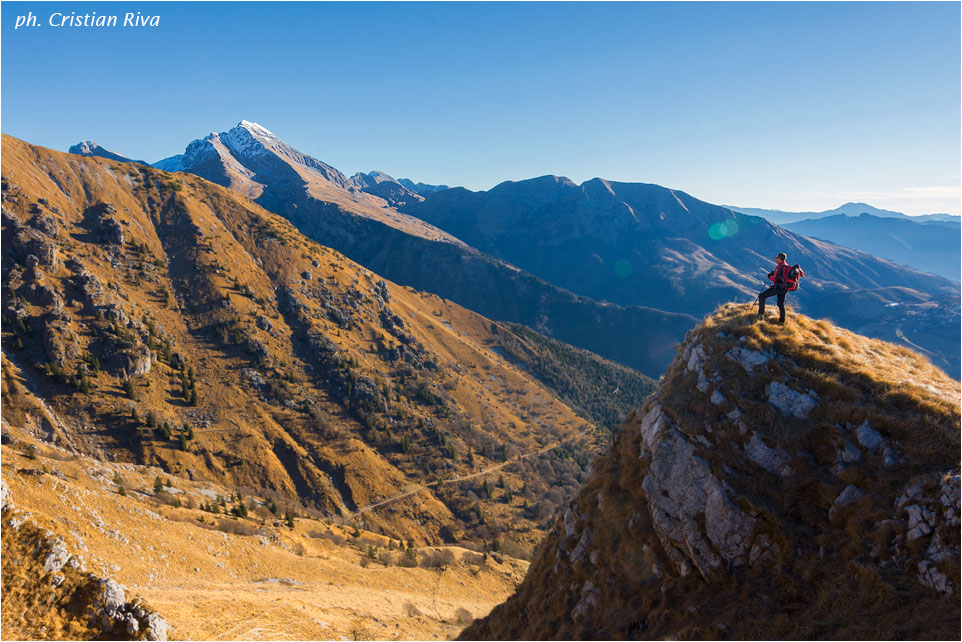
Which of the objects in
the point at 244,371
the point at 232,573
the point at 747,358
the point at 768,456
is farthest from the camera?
the point at 244,371

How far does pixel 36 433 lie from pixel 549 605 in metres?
111

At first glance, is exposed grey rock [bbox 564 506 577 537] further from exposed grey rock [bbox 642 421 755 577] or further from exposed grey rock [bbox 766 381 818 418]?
exposed grey rock [bbox 766 381 818 418]

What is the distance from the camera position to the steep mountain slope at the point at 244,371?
105m

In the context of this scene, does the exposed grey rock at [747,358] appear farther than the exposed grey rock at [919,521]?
Yes

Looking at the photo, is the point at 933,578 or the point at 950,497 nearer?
the point at 933,578

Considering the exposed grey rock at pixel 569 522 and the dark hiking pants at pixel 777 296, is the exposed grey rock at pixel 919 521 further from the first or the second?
the exposed grey rock at pixel 569 522

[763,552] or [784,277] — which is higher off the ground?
[784,277]

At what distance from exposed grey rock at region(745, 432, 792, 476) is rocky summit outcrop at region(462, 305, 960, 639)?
0.06 m

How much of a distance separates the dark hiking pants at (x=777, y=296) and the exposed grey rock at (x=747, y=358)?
379 centimetres

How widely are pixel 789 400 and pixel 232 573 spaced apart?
49.0m

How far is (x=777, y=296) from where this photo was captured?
86.1 feet

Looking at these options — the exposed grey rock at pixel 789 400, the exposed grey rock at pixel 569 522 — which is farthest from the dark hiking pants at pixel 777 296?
the exposed grey rock at pixel 569 522

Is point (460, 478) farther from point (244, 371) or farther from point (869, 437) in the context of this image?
point (869, 437)

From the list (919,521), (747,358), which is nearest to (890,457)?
(919,521)
